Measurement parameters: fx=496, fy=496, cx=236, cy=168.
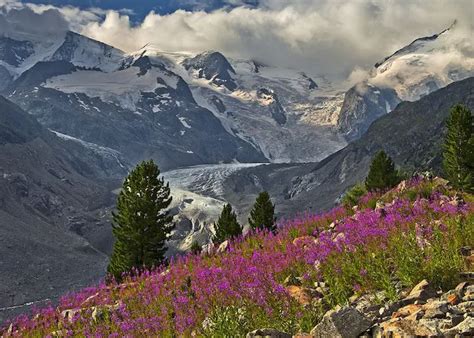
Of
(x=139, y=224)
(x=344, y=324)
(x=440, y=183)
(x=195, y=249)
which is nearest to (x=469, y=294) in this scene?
(x=344, y=324)

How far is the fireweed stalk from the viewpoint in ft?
23.4

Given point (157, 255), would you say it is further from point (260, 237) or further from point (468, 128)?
point (468, 128)

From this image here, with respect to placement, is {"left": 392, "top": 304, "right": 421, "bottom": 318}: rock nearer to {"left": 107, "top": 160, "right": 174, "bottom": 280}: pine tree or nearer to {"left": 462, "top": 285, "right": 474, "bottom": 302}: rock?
{"left": 462, "top": 285, "right": 474, "bottom": 302}: rock

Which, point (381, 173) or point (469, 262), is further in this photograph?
point (381, 173)

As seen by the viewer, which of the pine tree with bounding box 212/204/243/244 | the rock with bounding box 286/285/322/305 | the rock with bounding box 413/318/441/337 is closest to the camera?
the rock with bounding box 413/318/441/337

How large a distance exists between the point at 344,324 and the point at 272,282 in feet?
10.4

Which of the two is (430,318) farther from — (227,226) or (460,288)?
(227,226)

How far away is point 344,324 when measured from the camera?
5262 millimetres

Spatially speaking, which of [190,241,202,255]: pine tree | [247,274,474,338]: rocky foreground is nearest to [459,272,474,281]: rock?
[247,274,474,338]: rocky foreground

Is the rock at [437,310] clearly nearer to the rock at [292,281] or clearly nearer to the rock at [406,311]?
the rock at [406,311]

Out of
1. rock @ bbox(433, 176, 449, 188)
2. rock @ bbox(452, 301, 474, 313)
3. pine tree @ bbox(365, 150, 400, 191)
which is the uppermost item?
pine tree @ bbox(365, 150, 400, 191)

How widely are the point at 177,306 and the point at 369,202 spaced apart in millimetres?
10730

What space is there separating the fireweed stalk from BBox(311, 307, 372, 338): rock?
1363 mm

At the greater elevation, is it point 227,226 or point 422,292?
point 227,226
